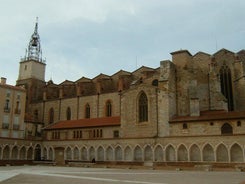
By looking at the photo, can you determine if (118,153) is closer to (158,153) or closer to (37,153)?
(158,153)

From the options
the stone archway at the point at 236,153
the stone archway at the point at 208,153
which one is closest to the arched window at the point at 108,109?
the stone archway at the point at 208,153

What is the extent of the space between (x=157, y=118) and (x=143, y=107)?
3.20 meters

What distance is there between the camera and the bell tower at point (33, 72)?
67688 millimetres

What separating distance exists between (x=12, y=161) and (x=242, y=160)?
34.6 m

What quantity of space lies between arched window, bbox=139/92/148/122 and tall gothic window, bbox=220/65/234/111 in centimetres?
1228

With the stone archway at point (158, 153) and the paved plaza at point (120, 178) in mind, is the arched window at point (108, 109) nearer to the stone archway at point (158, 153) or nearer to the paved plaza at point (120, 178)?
the stone archway at point (158, 153)

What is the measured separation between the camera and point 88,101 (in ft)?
184

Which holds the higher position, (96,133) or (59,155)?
(96,133)

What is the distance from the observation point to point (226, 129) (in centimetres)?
3594

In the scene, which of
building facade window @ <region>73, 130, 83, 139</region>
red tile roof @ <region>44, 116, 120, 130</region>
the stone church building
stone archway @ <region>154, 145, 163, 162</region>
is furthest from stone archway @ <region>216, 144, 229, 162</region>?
building facade window @ <region>73, 130, 83, 139</region>

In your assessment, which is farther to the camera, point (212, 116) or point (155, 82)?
point (155, 82)

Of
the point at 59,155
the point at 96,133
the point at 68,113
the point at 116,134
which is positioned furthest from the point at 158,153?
the point at 68,113

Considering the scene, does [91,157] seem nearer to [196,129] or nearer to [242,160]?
[196,129]

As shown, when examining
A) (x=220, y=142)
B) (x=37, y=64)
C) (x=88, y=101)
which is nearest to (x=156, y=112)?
(x=220, y=142)
